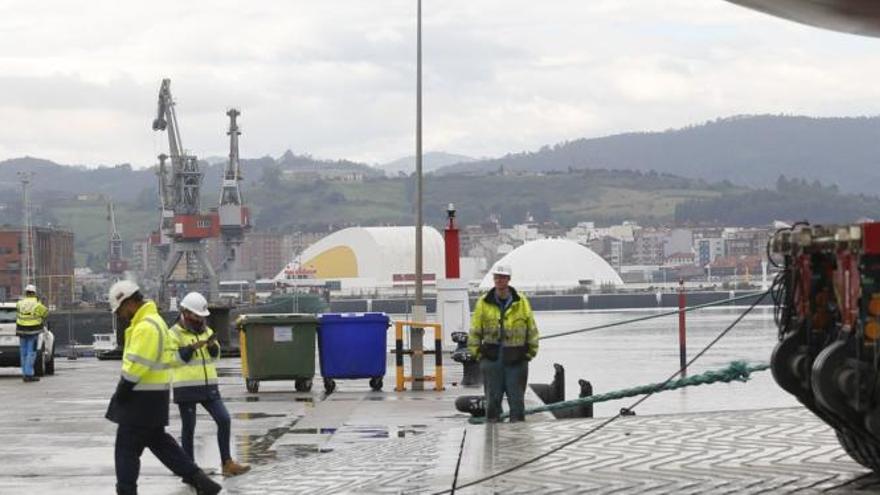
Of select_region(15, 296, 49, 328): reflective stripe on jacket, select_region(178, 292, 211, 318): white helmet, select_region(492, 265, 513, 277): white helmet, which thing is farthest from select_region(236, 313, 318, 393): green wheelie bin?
select_region(178, 292, 211, 318): white helmet

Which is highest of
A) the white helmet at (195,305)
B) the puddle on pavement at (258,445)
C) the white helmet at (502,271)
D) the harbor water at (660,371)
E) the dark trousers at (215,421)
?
the white helmet at (502,271)

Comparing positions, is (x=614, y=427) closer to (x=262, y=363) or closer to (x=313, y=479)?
(x=313, y=479)

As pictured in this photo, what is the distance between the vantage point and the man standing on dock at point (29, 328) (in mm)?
30000

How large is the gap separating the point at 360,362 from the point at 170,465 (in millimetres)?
11775

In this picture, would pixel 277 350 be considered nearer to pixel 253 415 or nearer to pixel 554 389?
pixel 554 389

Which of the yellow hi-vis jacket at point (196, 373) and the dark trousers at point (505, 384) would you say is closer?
A: the yellow hi-vis jacket at point (196, 373)

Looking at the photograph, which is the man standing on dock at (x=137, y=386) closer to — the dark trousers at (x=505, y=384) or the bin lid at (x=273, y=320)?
the dark trousers at (x=505, y=384)

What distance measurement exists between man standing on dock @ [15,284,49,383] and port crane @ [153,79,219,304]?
4906 inches

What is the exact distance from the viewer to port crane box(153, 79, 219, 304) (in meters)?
157

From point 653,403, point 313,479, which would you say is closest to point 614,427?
point 313,479

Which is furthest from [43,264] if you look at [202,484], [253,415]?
[202,484]

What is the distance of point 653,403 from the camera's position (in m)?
30.4

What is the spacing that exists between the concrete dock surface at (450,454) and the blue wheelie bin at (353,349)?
3165mm

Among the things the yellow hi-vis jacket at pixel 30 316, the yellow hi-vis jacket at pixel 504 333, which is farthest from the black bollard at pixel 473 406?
the yellow hi-vis jacket at pixel 30 316
